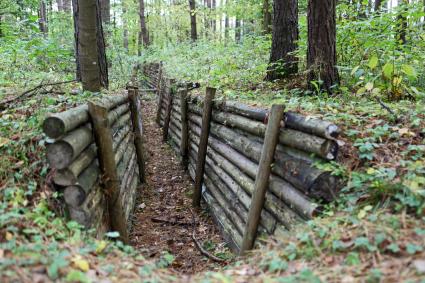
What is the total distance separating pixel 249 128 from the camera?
16.8 feet

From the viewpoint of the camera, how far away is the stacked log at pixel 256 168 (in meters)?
3.61

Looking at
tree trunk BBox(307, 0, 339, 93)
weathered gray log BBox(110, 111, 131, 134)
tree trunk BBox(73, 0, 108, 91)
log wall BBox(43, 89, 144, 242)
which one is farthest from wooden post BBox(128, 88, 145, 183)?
tree trunk BBox(307, 0, 339, 93)

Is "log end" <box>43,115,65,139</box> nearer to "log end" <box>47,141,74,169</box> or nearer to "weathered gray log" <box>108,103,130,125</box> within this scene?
"log end" <box>47,141,74,169</box>

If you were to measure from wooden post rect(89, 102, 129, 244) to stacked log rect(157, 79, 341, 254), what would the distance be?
164cm

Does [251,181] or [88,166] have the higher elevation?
[88,166]

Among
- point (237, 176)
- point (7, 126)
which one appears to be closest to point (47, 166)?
point (7, 126)

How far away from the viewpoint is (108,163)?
14.5ft

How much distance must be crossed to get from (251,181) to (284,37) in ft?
13.7

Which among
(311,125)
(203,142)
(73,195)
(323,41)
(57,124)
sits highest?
(323,41)

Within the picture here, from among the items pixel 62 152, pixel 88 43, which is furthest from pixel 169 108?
pixel 62 152

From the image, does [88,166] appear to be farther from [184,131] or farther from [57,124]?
[184,131]

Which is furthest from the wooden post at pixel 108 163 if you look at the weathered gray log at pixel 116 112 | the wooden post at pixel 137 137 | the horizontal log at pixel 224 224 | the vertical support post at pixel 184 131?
the vertical support post at pixel 184 131

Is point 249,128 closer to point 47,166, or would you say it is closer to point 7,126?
point 47,166

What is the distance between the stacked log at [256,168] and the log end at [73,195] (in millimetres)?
2116
